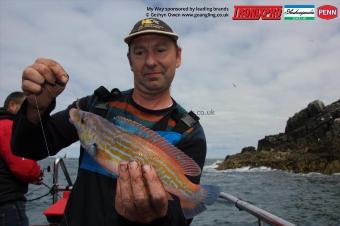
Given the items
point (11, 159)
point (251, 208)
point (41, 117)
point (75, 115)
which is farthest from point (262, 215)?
point (11, 159)

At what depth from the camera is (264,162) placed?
74.6 m

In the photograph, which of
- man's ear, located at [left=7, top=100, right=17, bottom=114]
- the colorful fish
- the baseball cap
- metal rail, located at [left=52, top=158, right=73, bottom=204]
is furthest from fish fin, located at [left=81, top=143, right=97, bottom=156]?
metal rail, located at [left=52, top=158, right=73, bottom=204]

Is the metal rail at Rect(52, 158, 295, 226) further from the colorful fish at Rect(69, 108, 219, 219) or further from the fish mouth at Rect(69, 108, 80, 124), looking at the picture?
the fish mouth at Rect(69, 108, 80, 124)

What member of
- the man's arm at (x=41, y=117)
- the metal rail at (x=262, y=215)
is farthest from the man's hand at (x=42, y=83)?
the metal rail at (x=262, y=215)

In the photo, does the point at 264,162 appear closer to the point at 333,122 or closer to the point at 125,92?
the point at 333,122

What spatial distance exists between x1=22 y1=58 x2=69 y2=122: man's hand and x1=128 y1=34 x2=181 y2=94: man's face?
874 mm

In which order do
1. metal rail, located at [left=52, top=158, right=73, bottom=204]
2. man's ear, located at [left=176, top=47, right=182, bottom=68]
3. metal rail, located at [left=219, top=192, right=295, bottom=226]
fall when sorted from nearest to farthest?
metal rail, located at [left=219, top=192, right=295, bottom=226] → man's ear, located at [left=176, top=47, right=182, bottom=68] → metal rail, located at [left=52, top=158, right=73, bottom=204]

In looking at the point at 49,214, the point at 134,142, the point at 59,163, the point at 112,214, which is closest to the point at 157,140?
the point at 134,142

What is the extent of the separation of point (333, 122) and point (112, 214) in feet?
246

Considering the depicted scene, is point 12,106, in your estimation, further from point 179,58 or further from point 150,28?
point 150,28

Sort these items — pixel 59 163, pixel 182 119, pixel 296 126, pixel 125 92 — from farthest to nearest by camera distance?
1. pixel 296 126
2. pixel 59 163
3. pixel 125 92
4. pixel 182 119

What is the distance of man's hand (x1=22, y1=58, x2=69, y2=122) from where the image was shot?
2.71 metres

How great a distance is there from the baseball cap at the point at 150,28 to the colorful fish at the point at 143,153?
0.91m

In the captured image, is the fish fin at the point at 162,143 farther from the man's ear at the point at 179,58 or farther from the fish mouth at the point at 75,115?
the man's ear at the point at 179,58
